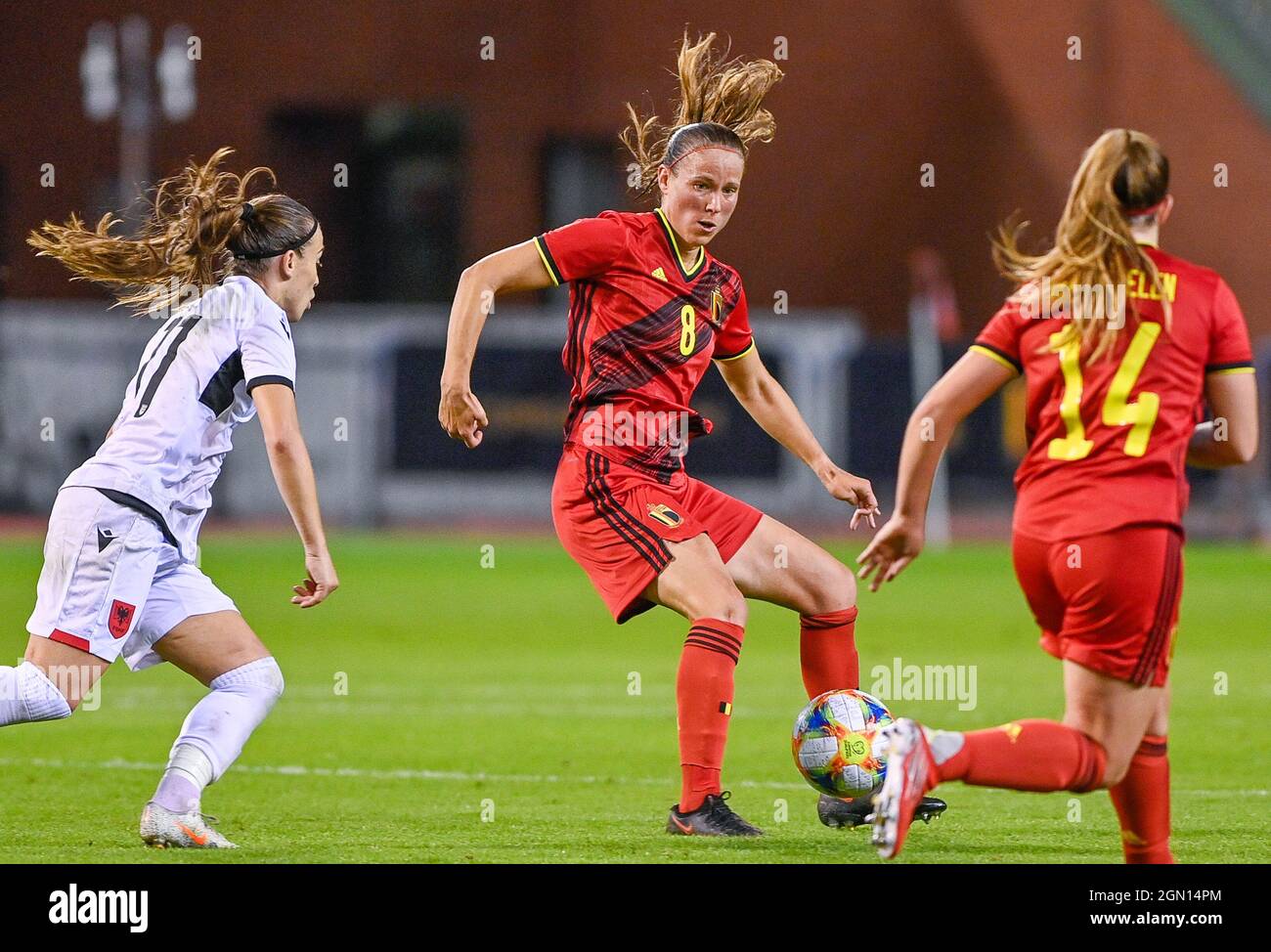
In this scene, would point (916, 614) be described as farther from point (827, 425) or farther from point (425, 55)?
point (425, 55)

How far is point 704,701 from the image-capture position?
6422mm

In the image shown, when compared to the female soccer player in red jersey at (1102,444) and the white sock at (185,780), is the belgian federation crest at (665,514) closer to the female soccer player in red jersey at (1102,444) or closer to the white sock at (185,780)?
the female soccer player in red jersey at (1102,444)

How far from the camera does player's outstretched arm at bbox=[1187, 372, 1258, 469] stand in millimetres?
5066

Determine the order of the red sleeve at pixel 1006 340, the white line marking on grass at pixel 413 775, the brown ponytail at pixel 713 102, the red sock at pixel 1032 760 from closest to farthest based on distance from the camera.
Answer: the red sock at pixel 1032 760 → the red sleeve at pixel 1006 340 → the brown ponytail at pixel 713 102 → the white line marking on grass at pixel 413 775

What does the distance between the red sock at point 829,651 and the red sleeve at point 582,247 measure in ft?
4.84

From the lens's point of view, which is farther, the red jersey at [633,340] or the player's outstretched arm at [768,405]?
the player's outstretched arm at [768,405]

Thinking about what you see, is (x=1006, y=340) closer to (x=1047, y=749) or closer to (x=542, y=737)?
(x=1047, y=749)

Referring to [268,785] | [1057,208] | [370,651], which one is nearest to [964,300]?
[1057,208]

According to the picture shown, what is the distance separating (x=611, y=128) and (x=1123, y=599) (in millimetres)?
30422

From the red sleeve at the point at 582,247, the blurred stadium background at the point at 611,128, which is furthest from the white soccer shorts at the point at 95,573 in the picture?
the blurred stadium background at the point at 611,128

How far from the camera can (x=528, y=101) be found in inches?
1378

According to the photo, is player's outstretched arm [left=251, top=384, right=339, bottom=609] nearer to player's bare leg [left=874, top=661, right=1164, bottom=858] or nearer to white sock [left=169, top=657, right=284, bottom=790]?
white sock [left=169, top=657, right=284, bottom=790]

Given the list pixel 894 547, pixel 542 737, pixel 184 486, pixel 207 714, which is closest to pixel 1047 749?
pixel 894 547

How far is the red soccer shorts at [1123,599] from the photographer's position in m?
4.95
